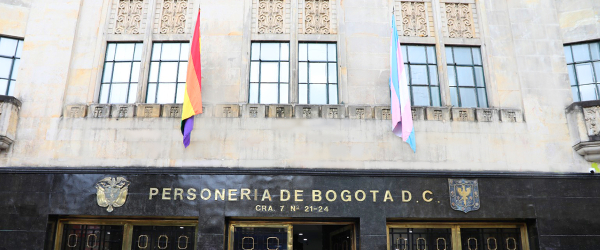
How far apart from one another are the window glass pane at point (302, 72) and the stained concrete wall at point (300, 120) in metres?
1.10

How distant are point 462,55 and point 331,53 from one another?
12.8 feet

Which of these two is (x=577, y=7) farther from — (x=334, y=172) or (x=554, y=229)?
(x=334, y=172)

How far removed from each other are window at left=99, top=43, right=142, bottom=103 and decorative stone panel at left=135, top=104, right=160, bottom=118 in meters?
0.61

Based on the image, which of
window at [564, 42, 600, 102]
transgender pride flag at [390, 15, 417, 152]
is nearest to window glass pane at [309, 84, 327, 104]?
transgender pride flag at [390, 15, 417, 152]

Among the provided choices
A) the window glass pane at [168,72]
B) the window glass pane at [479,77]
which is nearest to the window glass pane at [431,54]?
the window glass pane at [479,77]

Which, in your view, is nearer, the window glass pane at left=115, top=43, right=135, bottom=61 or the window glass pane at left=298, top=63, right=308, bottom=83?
the window glass pane at left=298, top=63, right=308, bottom=83

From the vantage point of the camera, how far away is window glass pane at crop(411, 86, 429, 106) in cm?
1370

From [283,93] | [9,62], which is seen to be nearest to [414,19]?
[283,93]

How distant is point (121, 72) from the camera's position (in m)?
13.9

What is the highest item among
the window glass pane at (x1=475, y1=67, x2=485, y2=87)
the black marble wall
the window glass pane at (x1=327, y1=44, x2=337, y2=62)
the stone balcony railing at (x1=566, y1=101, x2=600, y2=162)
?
the window glass pane at (x1=327, y1=44, x2=337, y2=62)

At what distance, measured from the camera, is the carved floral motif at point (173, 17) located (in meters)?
14.3

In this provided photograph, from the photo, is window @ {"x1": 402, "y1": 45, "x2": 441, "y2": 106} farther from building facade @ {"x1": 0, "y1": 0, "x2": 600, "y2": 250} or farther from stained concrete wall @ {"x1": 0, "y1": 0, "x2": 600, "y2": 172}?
stained concrete wall @ {"x1": 0, "y1": 0, "x2": 600, "y2": 172}

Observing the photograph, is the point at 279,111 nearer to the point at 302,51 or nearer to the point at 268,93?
the point at 268,93

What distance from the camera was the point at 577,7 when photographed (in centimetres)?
1428
